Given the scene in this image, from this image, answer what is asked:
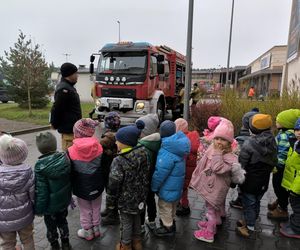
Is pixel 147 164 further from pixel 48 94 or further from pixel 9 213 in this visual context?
pixel 48 94

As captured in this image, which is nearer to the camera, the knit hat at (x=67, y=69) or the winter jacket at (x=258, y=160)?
the winter jacket at (x=258, y=160)

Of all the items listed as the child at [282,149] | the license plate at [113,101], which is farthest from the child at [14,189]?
the license plate at [113,101]

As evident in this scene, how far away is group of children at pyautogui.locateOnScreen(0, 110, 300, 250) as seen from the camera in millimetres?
2625

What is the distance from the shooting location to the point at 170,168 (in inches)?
120

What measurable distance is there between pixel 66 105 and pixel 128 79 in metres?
5.85

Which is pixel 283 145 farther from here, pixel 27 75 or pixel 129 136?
pixel 27 75

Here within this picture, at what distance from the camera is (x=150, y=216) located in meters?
3.51

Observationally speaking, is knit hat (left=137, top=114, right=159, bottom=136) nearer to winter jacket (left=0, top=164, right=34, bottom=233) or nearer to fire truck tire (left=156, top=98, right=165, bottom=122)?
winter jacket (left=0, top=164, right=34, bottom=233)

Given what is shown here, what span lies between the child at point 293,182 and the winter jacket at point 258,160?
0.94ft

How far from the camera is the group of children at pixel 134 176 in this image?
2625mm

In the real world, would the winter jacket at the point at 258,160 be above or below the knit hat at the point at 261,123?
below

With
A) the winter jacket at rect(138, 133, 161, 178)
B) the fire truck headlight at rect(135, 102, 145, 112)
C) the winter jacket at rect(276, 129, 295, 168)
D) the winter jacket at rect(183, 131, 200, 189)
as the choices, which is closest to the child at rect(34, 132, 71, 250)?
the winter jacket at rect(138, 133, 161, 178)

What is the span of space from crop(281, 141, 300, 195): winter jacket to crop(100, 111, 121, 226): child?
7.02 ft

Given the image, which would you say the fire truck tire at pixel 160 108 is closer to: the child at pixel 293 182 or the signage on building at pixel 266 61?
the child at pixel 293 182
